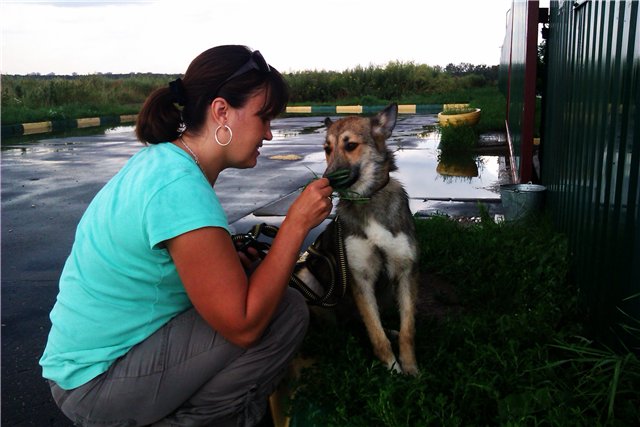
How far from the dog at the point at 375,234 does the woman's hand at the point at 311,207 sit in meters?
0.81

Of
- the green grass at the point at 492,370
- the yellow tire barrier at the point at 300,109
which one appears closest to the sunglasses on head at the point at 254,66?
the green grass at the point at 492,370

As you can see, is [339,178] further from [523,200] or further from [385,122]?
[523,200]

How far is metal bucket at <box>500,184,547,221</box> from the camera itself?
586cm

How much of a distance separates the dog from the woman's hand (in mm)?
808

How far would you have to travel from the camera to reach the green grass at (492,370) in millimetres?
2430

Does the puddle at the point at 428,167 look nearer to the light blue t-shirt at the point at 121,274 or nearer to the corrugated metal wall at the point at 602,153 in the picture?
the corrugated metal wall at the point at 602,153

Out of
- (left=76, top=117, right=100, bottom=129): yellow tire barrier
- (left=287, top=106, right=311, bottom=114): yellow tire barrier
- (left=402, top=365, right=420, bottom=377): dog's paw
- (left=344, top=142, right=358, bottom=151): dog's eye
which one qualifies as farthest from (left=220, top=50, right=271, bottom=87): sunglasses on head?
(left=287, top=106, right=311, bottom=114): yellow tire barrier

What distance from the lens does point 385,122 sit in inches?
148

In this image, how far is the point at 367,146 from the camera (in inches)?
143

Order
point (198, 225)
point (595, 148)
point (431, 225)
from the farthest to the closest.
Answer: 1. point (431, 225)
2. point (595, 148)
3. point (198, 225)

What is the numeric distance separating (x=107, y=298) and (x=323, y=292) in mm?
1518

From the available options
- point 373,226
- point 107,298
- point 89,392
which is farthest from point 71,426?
point 373,226

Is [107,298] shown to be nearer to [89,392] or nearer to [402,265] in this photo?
[89,392]

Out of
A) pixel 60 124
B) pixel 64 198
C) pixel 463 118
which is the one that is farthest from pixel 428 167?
pixel 60 124
